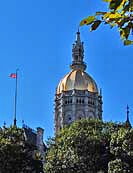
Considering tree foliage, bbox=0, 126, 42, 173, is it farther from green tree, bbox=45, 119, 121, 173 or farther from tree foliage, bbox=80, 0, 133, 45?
tree foliage, bbox=80, 0, 133, 45

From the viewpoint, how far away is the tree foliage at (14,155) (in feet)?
163

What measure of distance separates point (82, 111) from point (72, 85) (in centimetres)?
791

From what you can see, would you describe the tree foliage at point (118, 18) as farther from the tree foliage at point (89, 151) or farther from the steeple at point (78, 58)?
the steeple at point (78, 58)

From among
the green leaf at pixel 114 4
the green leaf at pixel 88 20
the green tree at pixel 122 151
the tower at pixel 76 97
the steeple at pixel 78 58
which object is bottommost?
the green leaf at pixel 88 20

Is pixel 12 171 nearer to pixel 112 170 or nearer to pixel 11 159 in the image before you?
pixel 11 159

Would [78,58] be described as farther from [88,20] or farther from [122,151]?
[88,20]

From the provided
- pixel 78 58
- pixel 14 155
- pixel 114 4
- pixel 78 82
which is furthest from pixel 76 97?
pixel 114 4

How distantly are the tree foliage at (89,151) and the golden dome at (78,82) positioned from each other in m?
75.9

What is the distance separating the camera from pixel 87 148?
162 ft

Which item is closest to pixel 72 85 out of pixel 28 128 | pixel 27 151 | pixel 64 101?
pixel 64 101

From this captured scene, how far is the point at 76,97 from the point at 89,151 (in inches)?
3100

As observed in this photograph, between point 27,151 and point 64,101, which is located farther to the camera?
point 64,101

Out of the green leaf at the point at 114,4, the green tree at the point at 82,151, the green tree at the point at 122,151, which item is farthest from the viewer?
the green tree at the point at 82,151

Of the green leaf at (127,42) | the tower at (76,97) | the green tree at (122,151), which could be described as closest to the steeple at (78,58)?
the tower at (76,97)
